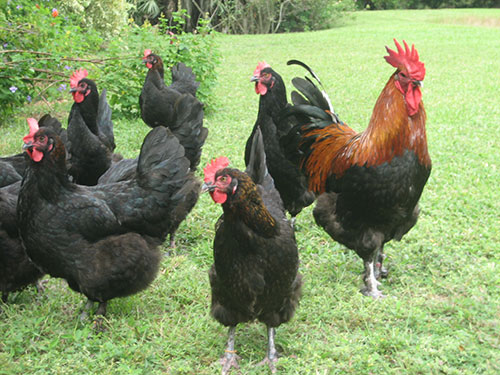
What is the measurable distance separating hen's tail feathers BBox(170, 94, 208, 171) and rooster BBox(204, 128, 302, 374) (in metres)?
2.38

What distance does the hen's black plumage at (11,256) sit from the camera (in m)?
3.85

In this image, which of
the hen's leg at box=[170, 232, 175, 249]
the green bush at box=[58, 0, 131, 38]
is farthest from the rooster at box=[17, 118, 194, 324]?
the green bush at box=[58, 0, 131, 38]

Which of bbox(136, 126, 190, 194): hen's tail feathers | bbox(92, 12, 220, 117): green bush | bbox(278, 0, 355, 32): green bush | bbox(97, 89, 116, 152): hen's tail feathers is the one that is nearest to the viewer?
bbox(136, 126, 190, 194): hen's tail feathers

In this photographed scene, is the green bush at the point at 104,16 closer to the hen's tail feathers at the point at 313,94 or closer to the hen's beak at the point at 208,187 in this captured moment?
the hen's tail feathers at the point at 313,94

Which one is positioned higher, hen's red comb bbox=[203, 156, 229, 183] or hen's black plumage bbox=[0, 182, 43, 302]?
hen's red comb bbox=[203, 156, 229, 183]

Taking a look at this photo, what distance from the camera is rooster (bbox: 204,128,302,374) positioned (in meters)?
2.93

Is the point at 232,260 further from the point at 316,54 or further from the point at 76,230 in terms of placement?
the point at 316,54

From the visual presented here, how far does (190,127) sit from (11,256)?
256 centimetres

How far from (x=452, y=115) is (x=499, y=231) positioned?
5.07 meters

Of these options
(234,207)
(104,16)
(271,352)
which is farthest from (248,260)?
(104,16)

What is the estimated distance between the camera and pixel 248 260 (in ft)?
10.3

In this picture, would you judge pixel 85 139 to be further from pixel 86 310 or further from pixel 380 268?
pixel 380 268

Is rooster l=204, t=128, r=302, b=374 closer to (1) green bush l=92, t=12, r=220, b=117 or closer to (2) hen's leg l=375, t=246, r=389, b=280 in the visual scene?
(2) hen's leg l=375, t=246, r=389, b=280

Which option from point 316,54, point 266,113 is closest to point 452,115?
point 266,113
